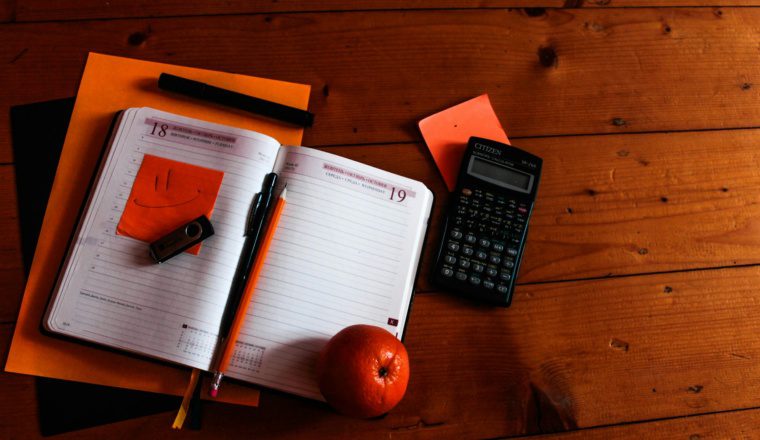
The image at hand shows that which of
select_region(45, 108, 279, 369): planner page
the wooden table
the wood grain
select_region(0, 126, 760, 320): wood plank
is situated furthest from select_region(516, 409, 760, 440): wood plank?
the wood grain

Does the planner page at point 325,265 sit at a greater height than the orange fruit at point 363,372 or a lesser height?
greater

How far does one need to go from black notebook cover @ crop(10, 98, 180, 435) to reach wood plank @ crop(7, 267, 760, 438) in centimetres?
4

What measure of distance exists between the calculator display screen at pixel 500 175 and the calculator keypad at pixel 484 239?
17mm

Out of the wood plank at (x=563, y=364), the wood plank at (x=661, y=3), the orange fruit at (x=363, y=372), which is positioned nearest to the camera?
the orange fruit at (x=363, y=372)

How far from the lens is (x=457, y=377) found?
595 millimetres

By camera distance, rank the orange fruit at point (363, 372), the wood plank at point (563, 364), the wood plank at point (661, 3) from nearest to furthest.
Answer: the orange fruit at point (363, 372) → the wood plank at point (563, 364) → the wood plank at point (661, 3)

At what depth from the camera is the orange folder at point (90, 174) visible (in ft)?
1.80

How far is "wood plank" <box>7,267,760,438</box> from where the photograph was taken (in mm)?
579

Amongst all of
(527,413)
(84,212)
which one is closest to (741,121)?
(527,413)

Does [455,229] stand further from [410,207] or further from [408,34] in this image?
[408,34]

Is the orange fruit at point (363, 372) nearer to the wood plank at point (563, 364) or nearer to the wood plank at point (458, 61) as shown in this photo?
the wood plank at point (563, 364)

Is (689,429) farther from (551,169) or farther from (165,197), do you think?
(165,197)

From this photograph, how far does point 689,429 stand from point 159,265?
2.02 feet

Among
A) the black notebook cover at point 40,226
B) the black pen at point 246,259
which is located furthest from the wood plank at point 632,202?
the black notebook cover at point 40,226
